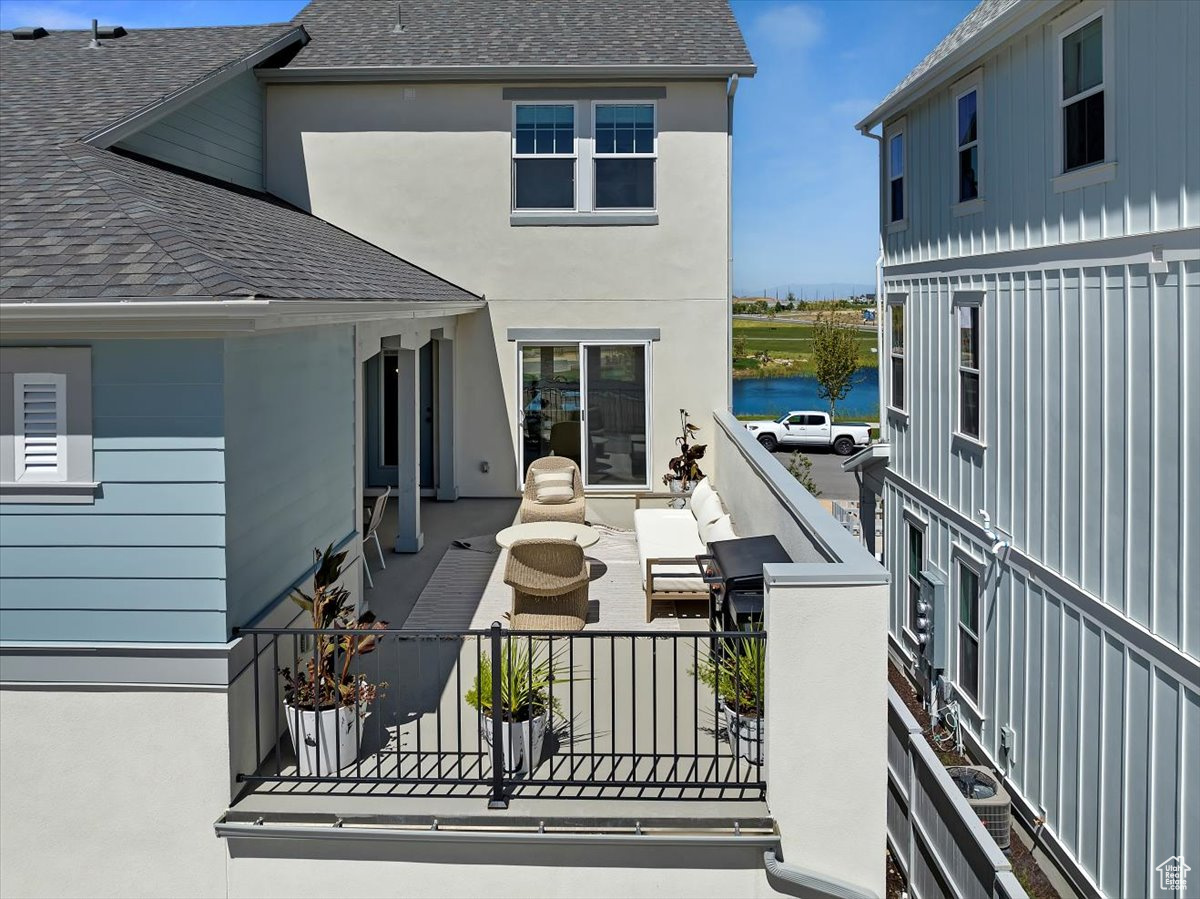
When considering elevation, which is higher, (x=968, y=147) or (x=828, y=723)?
(x=968, y=147)

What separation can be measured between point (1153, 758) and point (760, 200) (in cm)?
7727

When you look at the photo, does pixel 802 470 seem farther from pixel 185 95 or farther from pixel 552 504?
pixel 185 95

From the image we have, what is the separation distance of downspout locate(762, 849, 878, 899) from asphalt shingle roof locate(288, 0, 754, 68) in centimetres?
1065

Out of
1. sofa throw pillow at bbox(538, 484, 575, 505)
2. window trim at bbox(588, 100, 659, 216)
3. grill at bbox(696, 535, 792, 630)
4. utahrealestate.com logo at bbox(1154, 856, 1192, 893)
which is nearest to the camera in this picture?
grill at bbox(696, 535, 792, 630)

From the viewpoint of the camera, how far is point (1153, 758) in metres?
8.10

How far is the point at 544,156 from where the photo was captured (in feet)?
44.5

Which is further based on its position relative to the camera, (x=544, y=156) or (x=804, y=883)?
(x=544, y=156)

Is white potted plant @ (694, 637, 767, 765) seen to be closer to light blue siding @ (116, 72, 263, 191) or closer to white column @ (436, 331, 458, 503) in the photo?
light blue siding @ (116, 72, 263, 191)

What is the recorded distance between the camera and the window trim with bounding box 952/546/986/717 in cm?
1230

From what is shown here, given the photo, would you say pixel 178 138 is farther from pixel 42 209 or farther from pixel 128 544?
pixel 128 544

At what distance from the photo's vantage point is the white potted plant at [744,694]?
565cm

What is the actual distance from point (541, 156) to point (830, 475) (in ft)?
70.2

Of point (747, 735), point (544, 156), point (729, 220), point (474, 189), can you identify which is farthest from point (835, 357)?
point (747, 735)

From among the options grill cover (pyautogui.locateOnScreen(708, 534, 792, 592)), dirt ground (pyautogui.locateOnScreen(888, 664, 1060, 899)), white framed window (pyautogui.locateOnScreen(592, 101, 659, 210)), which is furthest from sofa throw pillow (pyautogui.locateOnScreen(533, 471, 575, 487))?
dirt ground (pyautogui.locateOnScreen(888, 664, 1060, 899))
